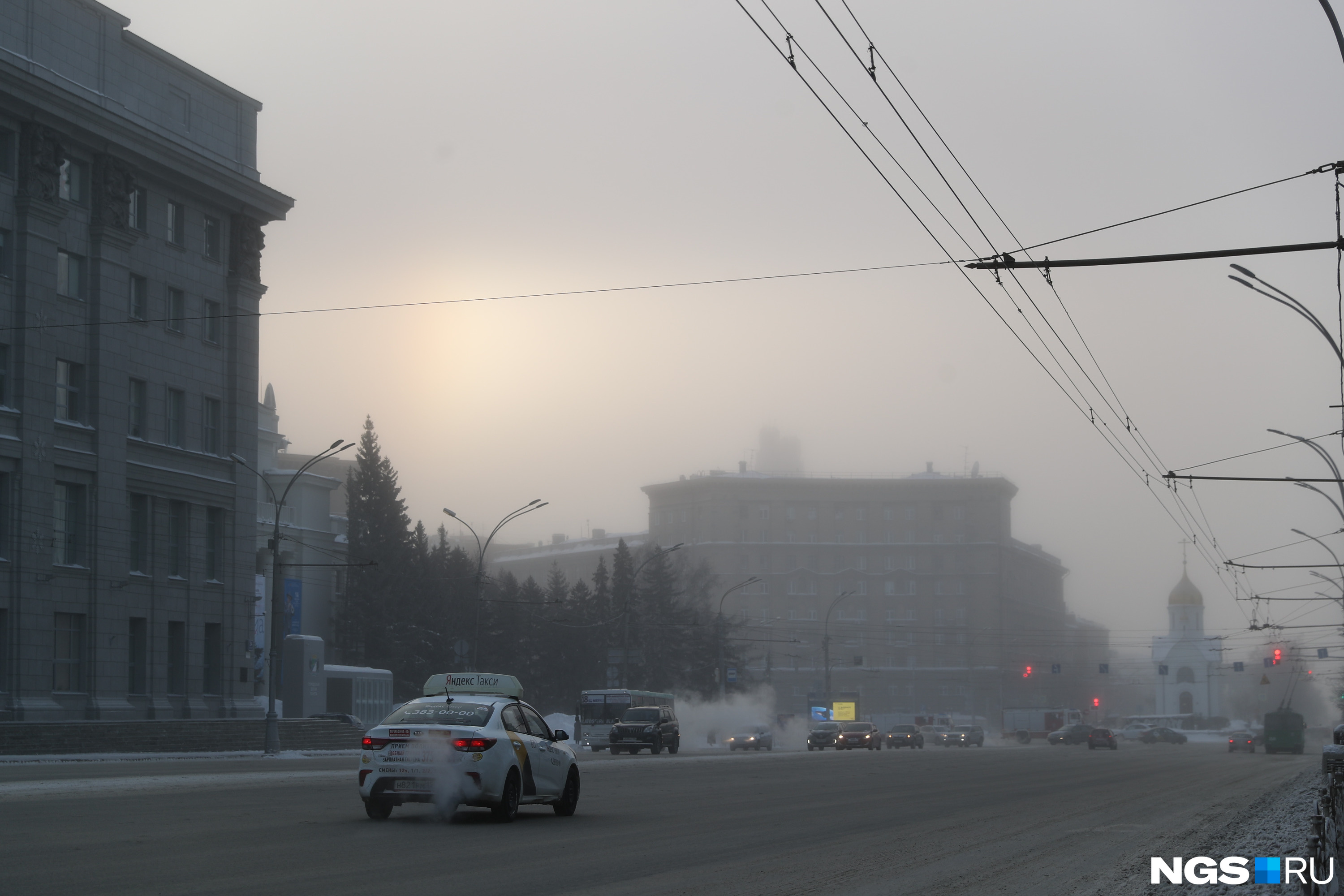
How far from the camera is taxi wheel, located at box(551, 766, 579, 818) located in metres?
17.4

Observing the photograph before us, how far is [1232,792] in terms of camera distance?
2542 cm

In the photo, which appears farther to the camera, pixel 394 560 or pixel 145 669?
pixel 394 560

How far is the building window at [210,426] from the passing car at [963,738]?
49252 mm

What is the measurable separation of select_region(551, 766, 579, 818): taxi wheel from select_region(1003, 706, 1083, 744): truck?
95.5 m

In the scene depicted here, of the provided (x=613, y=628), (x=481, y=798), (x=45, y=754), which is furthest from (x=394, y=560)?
(x=481, y=798)

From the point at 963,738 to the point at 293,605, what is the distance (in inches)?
1613

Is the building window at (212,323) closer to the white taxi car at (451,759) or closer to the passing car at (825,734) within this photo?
the passing car at (825,734)

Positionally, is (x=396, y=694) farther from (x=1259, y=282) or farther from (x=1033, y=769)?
(x=1259, y=282)

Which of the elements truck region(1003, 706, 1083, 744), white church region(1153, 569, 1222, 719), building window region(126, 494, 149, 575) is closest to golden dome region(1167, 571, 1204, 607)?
white church region(1153, 569, 1222, 719)

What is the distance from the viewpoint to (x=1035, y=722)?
112m

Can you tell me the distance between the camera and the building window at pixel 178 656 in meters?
53.4

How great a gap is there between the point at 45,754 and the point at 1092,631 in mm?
154724

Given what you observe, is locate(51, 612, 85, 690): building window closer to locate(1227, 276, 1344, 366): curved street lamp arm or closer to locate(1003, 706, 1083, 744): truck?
locate(1227, 276, 1344, 366): curved street lamp arm

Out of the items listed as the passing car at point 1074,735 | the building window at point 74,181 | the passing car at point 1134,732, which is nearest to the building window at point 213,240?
the building window at point 74,181
